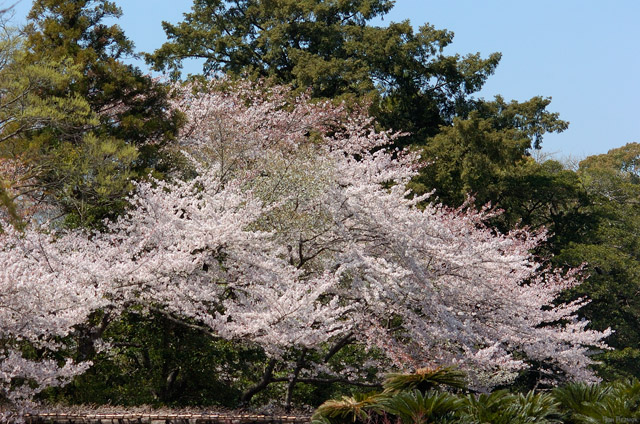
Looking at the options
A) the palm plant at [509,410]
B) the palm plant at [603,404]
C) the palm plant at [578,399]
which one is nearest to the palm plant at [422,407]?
the palm plant at [509,410]

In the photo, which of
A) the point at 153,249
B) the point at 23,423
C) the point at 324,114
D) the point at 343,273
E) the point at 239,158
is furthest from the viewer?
the point at 324,114

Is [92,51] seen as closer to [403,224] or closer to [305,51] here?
[403,224]

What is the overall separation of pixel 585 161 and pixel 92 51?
43.4m

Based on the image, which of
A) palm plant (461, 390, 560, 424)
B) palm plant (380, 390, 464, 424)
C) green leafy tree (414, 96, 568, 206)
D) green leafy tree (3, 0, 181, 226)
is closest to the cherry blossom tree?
green leafy tree (3, 0, 181, 226)

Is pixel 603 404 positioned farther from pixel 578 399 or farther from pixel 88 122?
pixel 88 122

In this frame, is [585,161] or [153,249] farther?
[585,161]

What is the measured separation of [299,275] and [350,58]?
15129 millimetres

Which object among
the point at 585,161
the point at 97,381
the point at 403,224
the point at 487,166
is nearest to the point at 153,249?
the point at 97,381

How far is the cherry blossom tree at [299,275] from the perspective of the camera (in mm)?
10242

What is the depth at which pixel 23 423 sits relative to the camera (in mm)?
9602

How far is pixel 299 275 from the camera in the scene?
1243 centimetres

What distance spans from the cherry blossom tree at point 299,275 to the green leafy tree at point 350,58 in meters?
11.2

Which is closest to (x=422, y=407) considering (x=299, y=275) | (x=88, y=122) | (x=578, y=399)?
(x=578, y=399)

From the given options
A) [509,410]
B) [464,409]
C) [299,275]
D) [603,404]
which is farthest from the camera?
[299,275]
